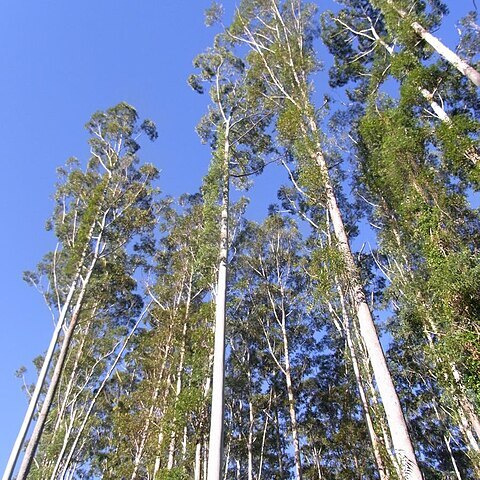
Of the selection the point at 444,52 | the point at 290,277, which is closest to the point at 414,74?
the point at 444,52

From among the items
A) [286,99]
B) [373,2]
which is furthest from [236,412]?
[373,2]

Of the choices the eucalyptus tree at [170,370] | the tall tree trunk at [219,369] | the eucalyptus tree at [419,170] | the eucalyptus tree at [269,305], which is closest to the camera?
the tall tree trunk at [219,369]

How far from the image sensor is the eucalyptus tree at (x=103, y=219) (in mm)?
14477

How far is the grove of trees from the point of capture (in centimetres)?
914

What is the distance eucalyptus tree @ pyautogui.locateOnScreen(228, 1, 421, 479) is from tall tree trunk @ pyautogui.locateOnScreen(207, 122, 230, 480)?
7.97ft

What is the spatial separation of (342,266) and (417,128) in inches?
204

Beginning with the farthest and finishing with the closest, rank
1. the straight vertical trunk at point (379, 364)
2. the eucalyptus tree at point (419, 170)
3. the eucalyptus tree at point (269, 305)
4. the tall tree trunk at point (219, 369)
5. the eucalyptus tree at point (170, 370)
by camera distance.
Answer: the eucalyptus tree at point (269, 305) < the eucalyptus tree at point (170, 370) < the eucalyptus tree at point (419, 170) < the tall tree trunk at point (219, 369) < the straight vertical trunk at point (379, 364)

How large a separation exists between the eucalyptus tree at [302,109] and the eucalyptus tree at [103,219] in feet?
18.7

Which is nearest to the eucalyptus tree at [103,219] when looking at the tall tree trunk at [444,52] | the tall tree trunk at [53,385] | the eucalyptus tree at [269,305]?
the tall tree trunk at [53,385]

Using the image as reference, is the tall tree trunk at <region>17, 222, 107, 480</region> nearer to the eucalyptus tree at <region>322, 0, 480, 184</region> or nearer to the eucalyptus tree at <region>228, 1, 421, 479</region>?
the eucalyptus tree at <region>228, 1, 421, 479</region>

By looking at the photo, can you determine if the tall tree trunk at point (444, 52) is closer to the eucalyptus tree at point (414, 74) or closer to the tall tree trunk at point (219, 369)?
the eucalyptus tree at point (414, 74)

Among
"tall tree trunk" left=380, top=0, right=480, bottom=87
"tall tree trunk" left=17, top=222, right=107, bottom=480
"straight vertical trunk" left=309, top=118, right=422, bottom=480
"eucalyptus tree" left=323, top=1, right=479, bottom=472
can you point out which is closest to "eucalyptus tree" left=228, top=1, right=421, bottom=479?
"straight vertical trunk" left=309, top=118, right=422, bottom=480

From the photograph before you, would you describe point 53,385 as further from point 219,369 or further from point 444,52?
point 444,52

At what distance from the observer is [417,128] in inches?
436
